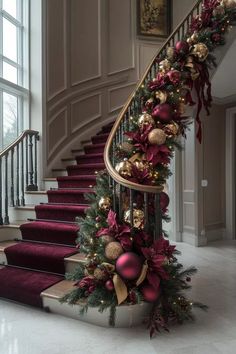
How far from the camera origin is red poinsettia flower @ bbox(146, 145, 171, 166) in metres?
2.50

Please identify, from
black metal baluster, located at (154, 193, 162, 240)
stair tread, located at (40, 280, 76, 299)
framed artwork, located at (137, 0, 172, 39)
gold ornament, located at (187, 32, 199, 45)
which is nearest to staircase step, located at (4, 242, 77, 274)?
stair tread, located at (40, 280, 76, 299)

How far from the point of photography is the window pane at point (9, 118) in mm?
4172

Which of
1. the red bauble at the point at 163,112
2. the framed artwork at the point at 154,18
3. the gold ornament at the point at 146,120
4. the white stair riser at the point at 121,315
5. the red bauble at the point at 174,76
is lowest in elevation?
the white stair riser at the point at 121,315

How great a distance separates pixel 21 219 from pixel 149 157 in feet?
6.63

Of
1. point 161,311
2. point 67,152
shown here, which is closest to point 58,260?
point 161,311

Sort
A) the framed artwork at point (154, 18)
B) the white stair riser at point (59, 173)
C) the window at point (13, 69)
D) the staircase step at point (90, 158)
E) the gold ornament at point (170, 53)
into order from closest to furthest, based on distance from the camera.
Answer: the gold ornament at point (170, 53)
the window at point (13, 69)
the staircase step at point (90, 158)
the white stair riser at point (59, 173)
the framed artwork at point (154, 18)

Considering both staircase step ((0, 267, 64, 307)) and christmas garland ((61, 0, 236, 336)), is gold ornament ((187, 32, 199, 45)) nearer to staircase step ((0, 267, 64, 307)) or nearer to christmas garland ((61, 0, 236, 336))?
christmas garland ((61, 0, 236, 336))

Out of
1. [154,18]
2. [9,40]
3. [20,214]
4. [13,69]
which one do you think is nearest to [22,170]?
[20,214]

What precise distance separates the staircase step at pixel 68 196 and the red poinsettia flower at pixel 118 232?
1.16 meters

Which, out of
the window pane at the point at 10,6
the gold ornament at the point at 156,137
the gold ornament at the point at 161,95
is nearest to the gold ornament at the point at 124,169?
the gold ornament at the point at 156,137

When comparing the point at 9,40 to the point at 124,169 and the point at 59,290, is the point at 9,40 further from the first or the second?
the point at 59,290

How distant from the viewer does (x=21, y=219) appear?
374cm

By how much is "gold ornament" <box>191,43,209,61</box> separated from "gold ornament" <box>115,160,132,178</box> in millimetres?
1411

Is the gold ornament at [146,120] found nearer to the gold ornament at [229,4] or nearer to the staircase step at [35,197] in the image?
the gold ornament at [229,4]
